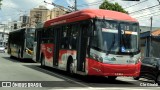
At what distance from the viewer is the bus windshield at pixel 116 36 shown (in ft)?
61.0

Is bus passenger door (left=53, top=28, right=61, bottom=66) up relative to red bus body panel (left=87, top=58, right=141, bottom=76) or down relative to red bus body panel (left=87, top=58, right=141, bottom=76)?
up

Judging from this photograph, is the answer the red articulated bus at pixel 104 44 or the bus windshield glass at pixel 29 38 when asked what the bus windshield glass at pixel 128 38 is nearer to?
the red articulated bus at pixel 104 44

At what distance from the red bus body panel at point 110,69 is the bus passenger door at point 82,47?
35.3 inches

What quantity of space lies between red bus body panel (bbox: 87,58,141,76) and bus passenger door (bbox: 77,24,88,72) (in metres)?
0.90

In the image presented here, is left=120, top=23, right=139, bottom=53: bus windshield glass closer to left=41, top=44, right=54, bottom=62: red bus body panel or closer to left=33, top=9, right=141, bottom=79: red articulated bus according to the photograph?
left=33, top=9, right=141, bottom=79: red articulated bus

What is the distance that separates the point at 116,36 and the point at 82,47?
1.97 metres

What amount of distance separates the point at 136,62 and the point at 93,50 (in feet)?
7.28

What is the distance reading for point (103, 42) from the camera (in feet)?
60.7

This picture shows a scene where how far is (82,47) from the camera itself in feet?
65.3

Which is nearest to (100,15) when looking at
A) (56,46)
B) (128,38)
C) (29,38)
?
(128,38)

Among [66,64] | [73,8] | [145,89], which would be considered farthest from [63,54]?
[73,8]

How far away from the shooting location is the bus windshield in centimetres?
1858

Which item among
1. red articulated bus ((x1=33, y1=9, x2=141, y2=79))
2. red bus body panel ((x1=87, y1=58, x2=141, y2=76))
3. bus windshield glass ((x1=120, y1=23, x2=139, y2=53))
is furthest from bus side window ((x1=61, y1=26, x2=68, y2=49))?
bus windshield glass ((x1=120, y1=23, x2=139, y2=53))

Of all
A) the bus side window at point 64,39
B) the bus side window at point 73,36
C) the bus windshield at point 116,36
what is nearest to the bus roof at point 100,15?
the bus windshield at point 116,36
